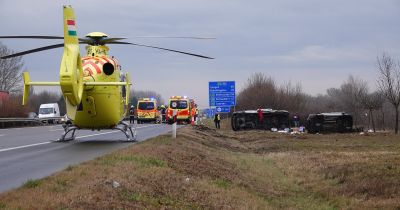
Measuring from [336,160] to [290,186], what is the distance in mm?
3955

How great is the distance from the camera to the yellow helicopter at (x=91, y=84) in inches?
684

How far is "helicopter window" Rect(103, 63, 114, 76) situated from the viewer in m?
21.3

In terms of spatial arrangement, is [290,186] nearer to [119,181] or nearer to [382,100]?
[119,181]

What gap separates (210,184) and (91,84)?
9057 millimetres

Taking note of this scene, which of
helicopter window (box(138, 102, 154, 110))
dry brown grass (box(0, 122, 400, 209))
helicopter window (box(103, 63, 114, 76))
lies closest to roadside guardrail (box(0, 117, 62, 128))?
helicopter window (box(138, 102, 154, 110))

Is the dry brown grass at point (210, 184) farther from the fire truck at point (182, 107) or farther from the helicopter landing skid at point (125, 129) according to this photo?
the fire truck at point (182, 107)

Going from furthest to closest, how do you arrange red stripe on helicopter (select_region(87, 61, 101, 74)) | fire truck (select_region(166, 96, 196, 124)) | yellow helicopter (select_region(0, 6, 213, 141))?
fire truck (select_region(166, 96, 196, 124))
red stripe on helicopter (select_region(87, 61, 101, 74))
yellow helicopter (select_region(0, 6, 213, 141))

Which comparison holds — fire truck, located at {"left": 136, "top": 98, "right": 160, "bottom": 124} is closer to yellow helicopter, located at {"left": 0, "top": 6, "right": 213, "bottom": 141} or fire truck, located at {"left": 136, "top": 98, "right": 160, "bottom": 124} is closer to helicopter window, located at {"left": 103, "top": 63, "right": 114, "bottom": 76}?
yellow helicopter, located at {"left": 0, "top": 6, "right": 213, "bottom": 141}

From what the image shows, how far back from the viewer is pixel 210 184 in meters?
12.4

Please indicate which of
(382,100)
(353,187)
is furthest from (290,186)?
(382,100)

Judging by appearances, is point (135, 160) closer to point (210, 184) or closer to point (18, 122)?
point (210, 184)

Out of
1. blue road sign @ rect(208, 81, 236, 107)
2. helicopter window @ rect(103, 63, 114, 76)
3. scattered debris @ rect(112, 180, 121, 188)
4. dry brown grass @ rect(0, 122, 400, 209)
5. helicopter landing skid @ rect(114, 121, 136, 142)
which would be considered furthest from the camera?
blue road sign @ rect(208, 81, 236, 107)

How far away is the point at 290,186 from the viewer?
15.3 meters

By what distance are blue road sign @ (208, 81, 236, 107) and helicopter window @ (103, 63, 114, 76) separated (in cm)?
3164
